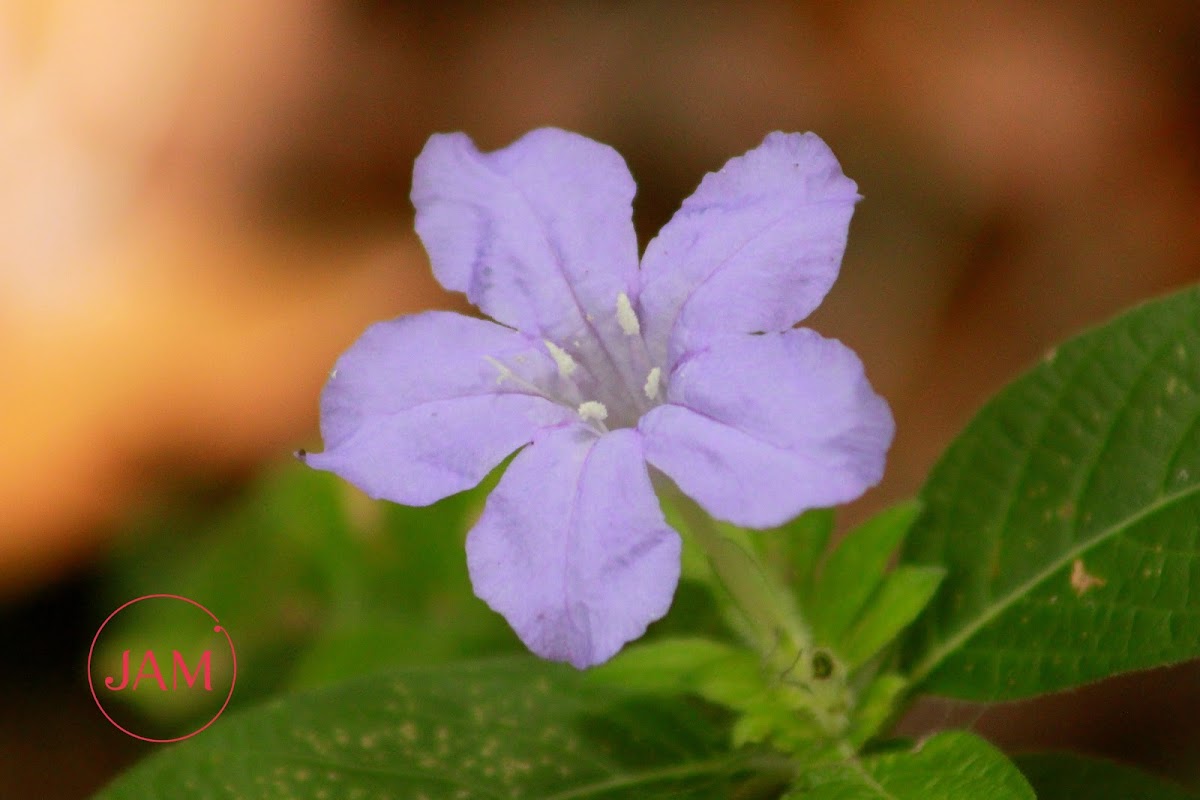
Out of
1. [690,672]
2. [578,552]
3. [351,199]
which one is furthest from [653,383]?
[351,199]

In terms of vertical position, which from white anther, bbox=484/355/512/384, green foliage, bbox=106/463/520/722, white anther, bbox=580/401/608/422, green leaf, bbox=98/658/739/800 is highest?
white anther, bbox=484/355/512/384

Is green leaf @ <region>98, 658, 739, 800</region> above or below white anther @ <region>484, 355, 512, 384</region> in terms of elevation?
below

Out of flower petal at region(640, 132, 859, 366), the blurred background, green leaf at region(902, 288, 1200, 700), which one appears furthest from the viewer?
the blurred background

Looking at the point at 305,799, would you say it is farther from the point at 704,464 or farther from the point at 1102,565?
the point at 1102,565

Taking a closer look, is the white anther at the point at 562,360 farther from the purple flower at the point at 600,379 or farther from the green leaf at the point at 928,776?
the green leaf at the point at 928,776

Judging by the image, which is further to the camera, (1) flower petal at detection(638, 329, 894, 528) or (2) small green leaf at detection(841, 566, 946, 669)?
(2) small green leaf at detection(841, 566, 946, 669)

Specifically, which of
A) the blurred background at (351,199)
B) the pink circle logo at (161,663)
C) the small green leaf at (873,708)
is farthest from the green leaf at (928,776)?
the pink circle logo at (161,663)

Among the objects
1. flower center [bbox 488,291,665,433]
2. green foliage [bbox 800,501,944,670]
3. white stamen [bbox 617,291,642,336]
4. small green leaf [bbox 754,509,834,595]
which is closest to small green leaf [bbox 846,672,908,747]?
green foliage [bbox 800,501,944,670]

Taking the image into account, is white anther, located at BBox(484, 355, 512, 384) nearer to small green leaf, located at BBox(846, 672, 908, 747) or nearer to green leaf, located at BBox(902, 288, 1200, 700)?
small green leaf, located at BBox(846, 672, 908, 747)
